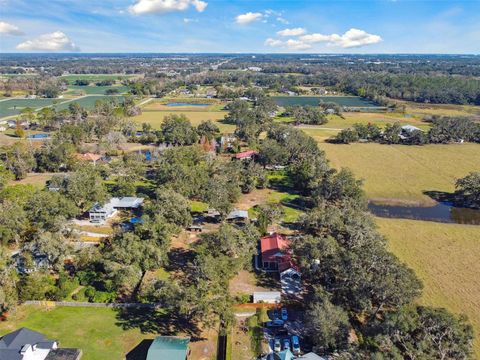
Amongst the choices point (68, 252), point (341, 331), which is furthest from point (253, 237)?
point (68, 252)

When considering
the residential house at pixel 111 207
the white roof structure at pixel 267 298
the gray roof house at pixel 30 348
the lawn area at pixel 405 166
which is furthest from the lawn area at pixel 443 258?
the residential house at pixel 111 207

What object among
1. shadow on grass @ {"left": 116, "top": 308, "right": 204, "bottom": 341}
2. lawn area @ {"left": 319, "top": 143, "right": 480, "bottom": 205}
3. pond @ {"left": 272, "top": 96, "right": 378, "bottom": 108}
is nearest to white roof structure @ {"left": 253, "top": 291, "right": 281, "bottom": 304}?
shadow on grass @ {"left": 116, "top": 308, "right": 204, "bottom": 341}

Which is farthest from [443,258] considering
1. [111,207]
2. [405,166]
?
[111,207]

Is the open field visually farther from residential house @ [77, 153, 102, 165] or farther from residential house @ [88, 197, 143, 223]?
residential house @ [77, 153, 102, 165]

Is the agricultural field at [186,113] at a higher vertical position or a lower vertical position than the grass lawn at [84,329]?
higher

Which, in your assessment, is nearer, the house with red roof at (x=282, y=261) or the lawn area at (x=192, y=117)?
the house with red roof at (x=282, y=261)

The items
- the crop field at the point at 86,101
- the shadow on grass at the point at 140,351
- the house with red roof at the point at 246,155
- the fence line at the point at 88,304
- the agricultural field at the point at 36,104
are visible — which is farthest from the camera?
the crop field at the point at 86,101

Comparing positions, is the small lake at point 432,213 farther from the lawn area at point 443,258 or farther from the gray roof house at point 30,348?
the gray roof house at point 30,348
